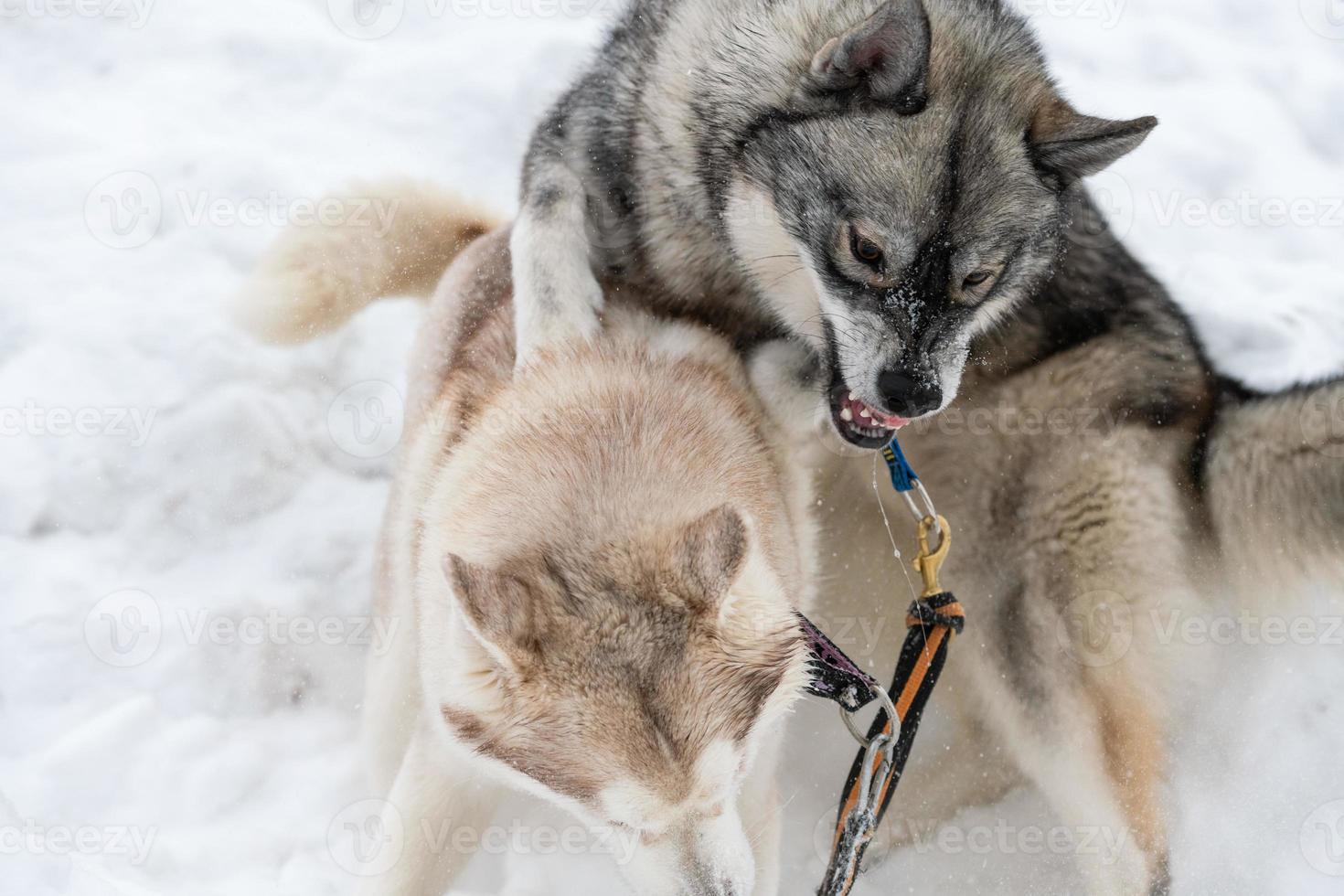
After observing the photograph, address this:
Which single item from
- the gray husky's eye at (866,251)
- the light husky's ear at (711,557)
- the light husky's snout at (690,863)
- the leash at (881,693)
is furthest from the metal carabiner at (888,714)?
the gray husky's eye at (866,251)

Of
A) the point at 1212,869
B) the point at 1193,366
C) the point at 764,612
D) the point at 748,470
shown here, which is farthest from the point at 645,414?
the point at 1212,869

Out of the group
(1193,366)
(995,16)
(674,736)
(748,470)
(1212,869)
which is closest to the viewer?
(674,736)

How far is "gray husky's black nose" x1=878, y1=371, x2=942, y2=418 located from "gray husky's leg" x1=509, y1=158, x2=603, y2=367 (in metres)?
0.83

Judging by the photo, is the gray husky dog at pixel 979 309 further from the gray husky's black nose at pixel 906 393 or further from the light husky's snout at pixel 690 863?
the light husky's snout at pixel 690 863

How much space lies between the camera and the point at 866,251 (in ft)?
8.35

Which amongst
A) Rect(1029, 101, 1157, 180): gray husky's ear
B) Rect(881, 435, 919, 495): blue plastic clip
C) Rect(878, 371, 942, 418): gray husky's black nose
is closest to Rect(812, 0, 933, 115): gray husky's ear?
Rect(1029, 101, 1157, 180): gray husky's ear

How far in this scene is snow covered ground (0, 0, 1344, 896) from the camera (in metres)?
3.46

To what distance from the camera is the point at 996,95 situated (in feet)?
8.66

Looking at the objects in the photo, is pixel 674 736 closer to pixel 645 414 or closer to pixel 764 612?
pixel 764 612

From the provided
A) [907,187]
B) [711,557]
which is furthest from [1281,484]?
[711,557]

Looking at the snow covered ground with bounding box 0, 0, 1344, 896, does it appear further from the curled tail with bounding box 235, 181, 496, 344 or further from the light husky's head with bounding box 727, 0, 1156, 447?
the light husky's head with bounding box 727, 0, 1156, 447

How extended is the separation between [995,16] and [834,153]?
2.48ft

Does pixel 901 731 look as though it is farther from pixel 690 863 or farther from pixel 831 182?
pixel 831 182

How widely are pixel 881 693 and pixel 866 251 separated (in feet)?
3.68
